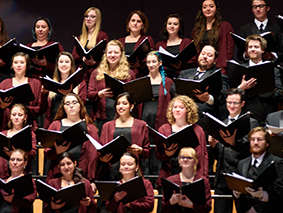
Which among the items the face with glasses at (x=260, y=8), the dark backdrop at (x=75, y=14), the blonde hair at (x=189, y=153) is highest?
the dark backdrop at (x=75, y=14)

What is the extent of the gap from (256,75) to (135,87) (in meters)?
1.01

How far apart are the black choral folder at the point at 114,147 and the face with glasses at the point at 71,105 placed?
562 millimetres

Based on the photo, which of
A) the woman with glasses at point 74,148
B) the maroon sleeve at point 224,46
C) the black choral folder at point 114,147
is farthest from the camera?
the maroon sleeve at point 224,46

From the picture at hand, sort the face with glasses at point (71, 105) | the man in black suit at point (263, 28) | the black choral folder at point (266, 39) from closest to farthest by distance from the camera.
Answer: the face with glasses at point (71, 105) → the black choral folder at point (266, 39) → the man in black suit at point (263, 28)

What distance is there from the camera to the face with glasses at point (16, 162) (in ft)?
12.3

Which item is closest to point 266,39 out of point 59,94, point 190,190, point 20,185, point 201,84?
point 201,84

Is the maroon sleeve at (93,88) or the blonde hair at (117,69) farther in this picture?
the blonde hair at (117,69)

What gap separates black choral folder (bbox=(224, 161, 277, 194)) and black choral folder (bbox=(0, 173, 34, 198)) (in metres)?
1.45

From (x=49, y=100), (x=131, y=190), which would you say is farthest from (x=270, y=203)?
(x=49, y=100)

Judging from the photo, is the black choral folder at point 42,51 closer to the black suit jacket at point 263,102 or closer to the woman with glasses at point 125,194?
the woman with glasses at point 125,194

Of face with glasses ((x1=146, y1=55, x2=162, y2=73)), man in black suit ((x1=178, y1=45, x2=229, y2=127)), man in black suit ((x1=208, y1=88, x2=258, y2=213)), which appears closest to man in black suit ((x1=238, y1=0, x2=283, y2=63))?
man in black suit ((x1=178, y1=45, x2=229, y2=127))

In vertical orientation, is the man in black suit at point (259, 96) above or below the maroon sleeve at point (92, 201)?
above

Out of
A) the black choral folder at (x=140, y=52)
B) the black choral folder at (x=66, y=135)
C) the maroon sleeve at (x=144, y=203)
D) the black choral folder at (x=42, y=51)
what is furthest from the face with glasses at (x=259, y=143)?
the black choral folder at (x=42, y=51)

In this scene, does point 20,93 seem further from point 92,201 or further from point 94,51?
point 92,201
